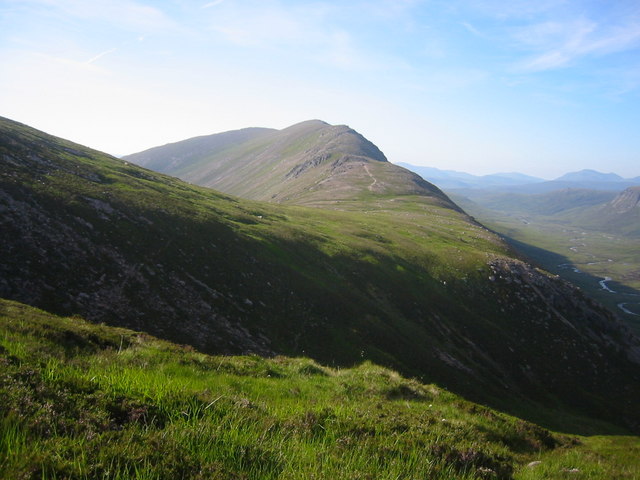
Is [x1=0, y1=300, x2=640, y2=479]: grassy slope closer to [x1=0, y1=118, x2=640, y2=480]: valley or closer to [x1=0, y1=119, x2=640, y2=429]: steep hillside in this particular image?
[x1=0, y1=118, x2=640, y2=480]: valley

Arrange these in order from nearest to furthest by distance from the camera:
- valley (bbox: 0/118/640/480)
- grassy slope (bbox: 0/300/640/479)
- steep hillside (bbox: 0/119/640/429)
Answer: grassy slope (bbox: 0/300/640/479), valley (bbox: 0/118/640/480), steep hillside (bbox: 0/119/640/429)

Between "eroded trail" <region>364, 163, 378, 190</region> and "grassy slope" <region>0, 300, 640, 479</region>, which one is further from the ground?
"eroded trail" <region>364, 163, 378, 190</region>

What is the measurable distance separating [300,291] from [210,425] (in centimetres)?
3985

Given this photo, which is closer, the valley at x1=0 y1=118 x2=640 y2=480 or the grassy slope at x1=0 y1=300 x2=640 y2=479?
the grassy slope at x1=0 y1=300 x2=640 y2=479

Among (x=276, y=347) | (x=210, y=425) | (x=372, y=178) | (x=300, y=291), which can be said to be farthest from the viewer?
(x=372, y=178)

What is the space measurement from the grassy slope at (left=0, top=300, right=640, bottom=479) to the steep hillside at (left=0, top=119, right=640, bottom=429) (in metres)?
17.9

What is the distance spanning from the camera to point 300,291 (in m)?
46.5

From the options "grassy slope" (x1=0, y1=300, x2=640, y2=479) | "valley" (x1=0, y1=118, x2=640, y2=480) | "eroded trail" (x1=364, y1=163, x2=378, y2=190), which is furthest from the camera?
"eroded trail" (x1=364, y1=163, x2=378, y2=190)

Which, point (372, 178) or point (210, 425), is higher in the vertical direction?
point (372, 178)

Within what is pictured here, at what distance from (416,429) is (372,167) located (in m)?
194

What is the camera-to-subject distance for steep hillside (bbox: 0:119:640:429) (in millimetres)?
31578

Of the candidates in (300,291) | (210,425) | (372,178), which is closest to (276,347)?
(300,291)

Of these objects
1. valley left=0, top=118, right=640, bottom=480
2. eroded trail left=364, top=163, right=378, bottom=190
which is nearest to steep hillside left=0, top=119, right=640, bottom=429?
valley left=0, top=118, right=640, bottom=480

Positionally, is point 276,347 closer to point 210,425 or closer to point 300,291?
point 300,291
